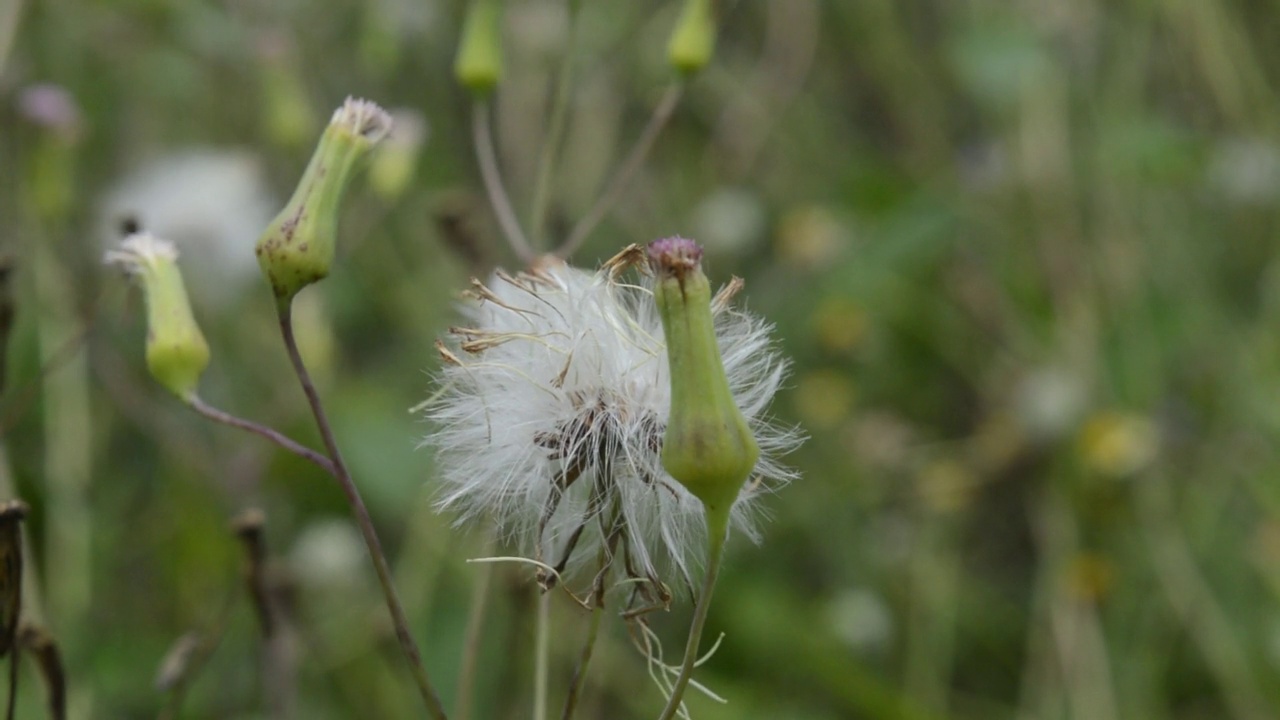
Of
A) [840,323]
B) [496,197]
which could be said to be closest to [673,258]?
[496,197]

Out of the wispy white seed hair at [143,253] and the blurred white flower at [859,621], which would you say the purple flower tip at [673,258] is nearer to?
the wispy white seed hair at [143,253]

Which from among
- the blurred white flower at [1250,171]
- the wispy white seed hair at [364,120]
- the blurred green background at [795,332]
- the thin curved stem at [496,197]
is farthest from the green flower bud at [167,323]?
the blurred white flower at [1250,171]

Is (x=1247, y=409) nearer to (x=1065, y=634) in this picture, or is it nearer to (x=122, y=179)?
(x=1065, y=634)

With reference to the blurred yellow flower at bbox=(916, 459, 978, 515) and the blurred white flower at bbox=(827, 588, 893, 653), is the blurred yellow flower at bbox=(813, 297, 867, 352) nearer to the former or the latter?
the blurred yellow flower at bbox=(916, 459, 978, 515)

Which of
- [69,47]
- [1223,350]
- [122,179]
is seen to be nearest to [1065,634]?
[1223,350]

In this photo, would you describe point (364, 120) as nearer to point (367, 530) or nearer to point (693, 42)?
point (367, 530)

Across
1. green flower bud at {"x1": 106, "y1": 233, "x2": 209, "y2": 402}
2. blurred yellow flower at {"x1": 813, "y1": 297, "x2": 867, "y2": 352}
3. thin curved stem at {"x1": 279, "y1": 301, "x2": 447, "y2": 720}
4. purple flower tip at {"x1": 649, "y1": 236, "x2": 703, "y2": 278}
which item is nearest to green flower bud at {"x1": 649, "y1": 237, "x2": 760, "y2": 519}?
purple flower tip at {"x1": 649, "y1": 236, "x2": 703, "y2": 278}
